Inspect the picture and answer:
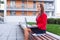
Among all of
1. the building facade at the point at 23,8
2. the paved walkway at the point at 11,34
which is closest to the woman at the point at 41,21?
the paved walkway at the point at 11,34

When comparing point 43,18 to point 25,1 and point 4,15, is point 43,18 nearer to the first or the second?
point 4,15

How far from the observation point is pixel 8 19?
53.9 metres

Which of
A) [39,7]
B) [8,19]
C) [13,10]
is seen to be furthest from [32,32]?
[13,10]

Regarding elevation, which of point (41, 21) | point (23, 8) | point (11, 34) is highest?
point (41, 21)

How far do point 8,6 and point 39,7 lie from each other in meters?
50.7

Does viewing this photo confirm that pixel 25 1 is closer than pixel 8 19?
No

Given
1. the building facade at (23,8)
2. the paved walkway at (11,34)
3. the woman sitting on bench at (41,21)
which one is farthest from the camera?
the building facade at (23,8)

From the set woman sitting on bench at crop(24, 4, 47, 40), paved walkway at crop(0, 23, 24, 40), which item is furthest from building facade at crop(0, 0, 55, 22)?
woman sitting on bench at crop(24, 4, 47, 40)

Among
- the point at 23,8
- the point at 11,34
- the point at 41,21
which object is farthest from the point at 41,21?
the point at 23,8

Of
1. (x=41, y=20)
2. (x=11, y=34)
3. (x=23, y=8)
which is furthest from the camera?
(x=23, y=8)

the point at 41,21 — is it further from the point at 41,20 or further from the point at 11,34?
the point at 11,34

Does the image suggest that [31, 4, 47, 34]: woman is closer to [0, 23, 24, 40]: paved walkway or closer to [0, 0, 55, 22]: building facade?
[0, 23, 24, 40]: paved walkway

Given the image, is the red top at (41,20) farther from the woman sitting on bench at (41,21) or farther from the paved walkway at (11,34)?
the paved walkway at (11,34)

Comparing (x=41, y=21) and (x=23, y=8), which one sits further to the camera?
(x=23, y=8)
